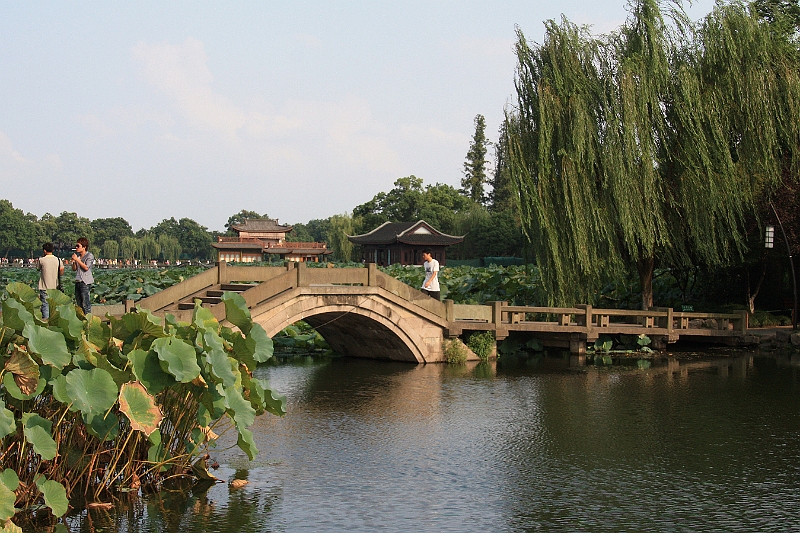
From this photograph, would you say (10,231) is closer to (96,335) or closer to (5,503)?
(96,335)

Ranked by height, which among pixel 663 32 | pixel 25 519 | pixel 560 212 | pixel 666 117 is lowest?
pixel 25 519

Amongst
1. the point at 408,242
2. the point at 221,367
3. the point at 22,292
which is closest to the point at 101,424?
the point at 221,367

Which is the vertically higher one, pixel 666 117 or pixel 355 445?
pixel 666 117

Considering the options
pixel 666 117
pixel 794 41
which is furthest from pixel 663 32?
pixel 794 41

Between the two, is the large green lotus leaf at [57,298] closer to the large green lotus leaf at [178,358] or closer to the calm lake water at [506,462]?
the large green lotus leaf at [178,358]

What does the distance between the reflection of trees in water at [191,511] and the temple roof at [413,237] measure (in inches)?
2011

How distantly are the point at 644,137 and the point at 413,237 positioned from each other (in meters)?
40.3

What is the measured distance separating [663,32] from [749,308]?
775 centimetres

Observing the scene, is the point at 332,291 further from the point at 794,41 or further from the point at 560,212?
the point at 794,41

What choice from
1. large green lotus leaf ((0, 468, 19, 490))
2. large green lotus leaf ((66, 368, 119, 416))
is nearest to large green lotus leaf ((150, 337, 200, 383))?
large green lotus leaf ((66, 368, 119, 416))

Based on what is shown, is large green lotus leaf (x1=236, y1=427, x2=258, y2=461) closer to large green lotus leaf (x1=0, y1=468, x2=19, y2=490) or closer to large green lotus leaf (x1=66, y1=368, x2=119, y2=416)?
large green lotus leaf (x1=66, y1=368, x2=119, y2=416)

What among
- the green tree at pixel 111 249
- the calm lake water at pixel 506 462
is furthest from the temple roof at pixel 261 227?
the calm lake water at pixel 506 462

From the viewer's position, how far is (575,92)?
65.3 feet

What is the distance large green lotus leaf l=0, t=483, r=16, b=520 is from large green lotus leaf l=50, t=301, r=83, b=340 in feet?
5.49
